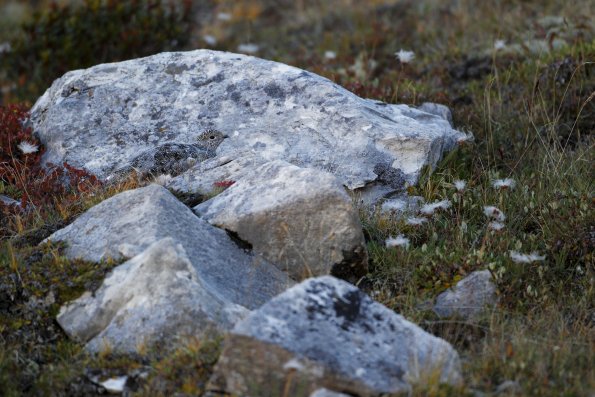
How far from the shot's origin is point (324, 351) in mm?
3414

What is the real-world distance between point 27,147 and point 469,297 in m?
3.49

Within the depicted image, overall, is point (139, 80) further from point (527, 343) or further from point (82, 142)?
point (527, 343)

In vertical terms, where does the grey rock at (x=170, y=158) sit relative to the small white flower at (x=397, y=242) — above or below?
above

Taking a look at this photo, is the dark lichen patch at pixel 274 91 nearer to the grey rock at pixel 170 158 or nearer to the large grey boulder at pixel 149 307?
the grey rock at pixel 170 158

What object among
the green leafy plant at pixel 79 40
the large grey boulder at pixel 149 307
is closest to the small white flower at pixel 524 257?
the large grey boulder at pixel 149 307

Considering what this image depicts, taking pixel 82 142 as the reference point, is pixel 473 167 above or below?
below

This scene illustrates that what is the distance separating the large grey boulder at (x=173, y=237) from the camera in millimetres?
4301

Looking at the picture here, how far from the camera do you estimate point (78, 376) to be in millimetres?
3752

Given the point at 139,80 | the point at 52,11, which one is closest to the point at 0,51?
the point at 52,11

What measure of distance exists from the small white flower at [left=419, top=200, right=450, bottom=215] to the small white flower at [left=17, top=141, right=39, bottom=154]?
2.95 metres

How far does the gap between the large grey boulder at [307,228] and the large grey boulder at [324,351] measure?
82 centimetres

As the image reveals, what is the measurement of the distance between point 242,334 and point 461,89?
5.20 metres

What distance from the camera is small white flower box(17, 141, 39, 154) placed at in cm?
580

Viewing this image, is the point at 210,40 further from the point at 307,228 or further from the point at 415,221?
the point at 307,228
